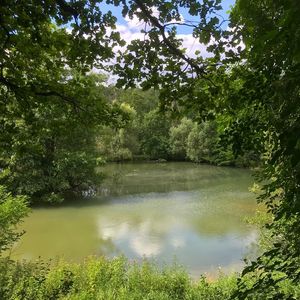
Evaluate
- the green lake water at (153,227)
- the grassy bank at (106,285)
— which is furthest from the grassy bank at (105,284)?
the green lake water at (153,227)

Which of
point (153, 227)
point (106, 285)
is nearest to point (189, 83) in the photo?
point (106, 285)

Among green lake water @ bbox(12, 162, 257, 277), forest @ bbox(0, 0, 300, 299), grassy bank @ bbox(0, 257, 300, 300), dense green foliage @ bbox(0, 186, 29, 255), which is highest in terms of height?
forest @ bbox(0, 0, 300, 299)

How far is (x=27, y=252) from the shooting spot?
11680 mm

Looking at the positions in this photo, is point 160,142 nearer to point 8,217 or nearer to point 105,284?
point 8,217

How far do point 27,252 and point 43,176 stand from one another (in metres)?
6.48

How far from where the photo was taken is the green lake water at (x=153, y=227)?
1110cm

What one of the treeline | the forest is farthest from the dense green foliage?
the treeline

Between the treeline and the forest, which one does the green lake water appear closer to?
the forest

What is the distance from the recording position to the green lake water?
36.4ft

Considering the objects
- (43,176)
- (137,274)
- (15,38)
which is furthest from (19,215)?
(43,176)

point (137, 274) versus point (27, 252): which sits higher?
point (137, 274)

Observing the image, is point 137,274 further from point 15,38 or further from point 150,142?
point 150,142

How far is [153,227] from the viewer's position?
13859mm

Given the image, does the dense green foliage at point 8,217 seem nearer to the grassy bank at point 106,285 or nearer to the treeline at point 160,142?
the grassy bank at point 106,285
